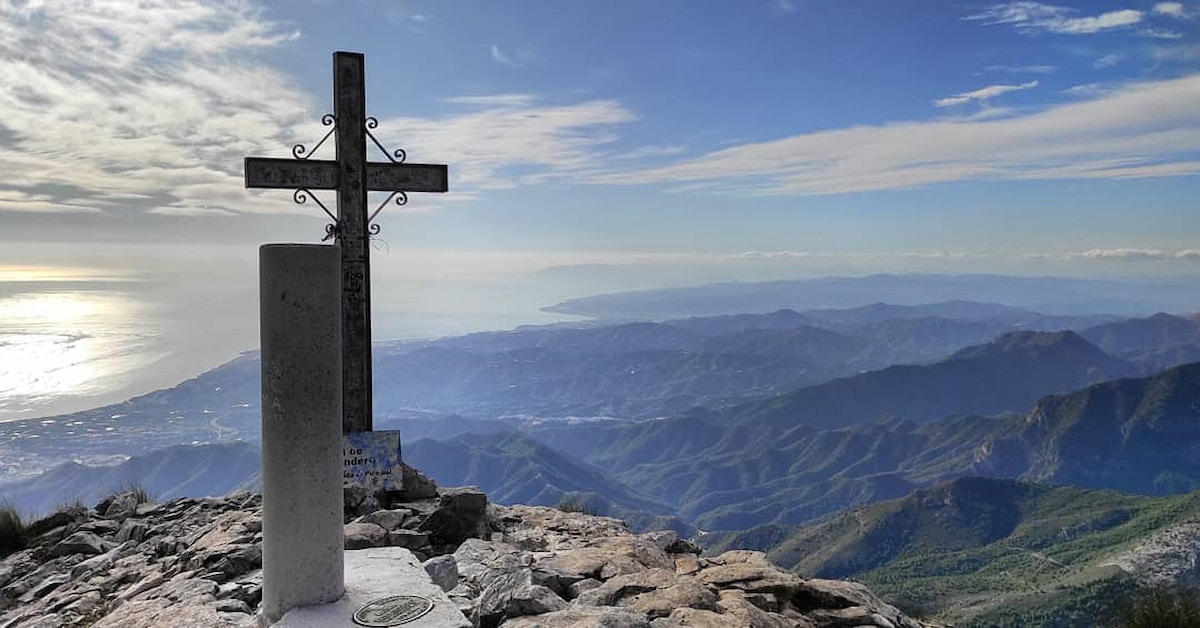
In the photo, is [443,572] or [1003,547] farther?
[1003,547]

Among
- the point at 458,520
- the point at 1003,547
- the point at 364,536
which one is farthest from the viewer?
the point at 1003,547

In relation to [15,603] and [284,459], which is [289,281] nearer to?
[284,459]

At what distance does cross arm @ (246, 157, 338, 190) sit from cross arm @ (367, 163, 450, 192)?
71 centimetres

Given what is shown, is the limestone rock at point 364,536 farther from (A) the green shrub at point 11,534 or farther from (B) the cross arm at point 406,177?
(A) the green shrub at point 11,534

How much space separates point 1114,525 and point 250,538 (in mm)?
149806

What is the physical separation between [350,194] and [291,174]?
3.24 ft

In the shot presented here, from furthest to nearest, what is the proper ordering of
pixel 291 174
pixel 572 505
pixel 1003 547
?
pixel 1003 547 < pixel 572 505 < pixel 291 174

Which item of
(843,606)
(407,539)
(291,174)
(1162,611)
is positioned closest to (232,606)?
(407,539)

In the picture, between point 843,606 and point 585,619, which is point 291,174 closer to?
point 585,619

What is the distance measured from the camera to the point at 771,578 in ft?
28.2

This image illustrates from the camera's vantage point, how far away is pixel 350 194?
1260 centimetres

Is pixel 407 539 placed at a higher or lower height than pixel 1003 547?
higher

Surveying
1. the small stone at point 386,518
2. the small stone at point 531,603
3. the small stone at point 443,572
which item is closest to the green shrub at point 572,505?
the small stone at point 386,518

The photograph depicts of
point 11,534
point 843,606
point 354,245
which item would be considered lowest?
point 11,534
